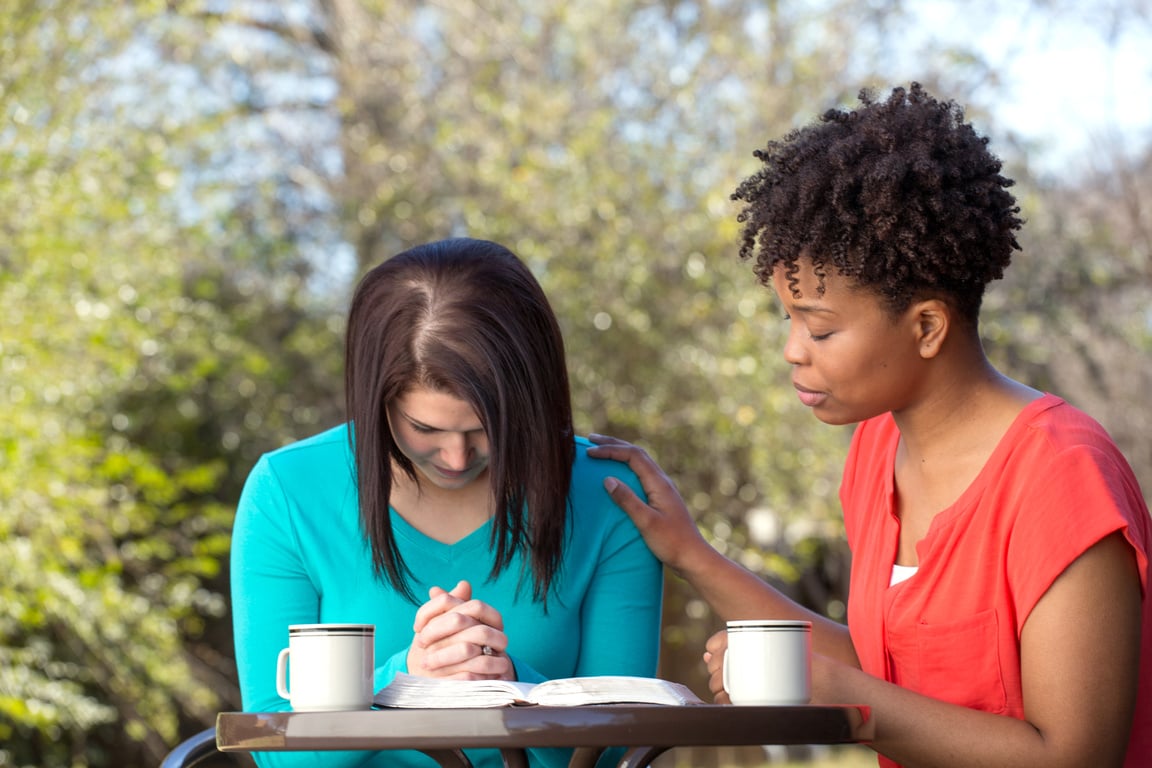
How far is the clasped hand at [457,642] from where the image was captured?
1.64 m

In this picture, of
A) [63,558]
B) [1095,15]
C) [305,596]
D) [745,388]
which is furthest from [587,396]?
[305,596]

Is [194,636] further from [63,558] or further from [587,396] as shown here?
[587,396]

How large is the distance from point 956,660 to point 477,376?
78 cm

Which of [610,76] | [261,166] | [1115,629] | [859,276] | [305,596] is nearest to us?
[1115,629]

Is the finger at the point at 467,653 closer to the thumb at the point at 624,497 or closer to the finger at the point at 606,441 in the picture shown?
the thumb at the point at 624,497

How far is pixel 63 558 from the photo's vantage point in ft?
16.9

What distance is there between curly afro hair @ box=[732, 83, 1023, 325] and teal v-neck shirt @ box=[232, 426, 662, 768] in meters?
0.54

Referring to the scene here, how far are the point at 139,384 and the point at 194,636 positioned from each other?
4.73ft

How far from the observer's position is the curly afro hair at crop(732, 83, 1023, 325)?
180 cm

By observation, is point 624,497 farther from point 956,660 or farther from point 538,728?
point 538,728

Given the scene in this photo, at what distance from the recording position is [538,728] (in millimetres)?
1332

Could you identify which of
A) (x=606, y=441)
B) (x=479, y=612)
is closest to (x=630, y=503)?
(x=606, y=441)

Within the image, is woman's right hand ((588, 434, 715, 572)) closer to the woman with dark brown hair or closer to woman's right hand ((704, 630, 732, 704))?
the woman with dark brown hair

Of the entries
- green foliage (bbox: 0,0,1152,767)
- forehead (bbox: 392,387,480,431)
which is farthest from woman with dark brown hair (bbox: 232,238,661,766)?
green foliage (bbox: 0,0,1152,767)
